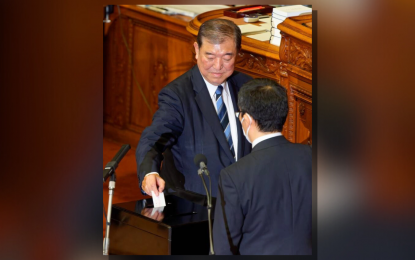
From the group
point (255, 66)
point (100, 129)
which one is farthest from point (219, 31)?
point (100, 129)

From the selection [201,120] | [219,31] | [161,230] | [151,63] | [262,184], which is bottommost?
[161,230]

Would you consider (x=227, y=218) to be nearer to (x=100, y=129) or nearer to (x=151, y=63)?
(x=100, y=129)

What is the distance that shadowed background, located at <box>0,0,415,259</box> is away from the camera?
347 cm

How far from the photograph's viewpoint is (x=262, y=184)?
3.07m

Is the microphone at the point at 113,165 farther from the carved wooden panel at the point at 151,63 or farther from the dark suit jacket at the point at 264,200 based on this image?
the carved wooden panel at the point at 151,63

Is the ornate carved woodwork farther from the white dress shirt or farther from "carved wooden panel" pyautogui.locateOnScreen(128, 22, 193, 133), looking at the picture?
the white dress shirt

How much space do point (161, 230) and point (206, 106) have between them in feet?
2.53

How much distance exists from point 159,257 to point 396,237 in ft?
4.37

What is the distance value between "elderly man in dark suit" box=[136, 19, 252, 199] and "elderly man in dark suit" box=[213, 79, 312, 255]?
1.15ft

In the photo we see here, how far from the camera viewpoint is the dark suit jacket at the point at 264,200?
3.05 m

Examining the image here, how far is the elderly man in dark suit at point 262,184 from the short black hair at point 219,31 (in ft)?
1.20

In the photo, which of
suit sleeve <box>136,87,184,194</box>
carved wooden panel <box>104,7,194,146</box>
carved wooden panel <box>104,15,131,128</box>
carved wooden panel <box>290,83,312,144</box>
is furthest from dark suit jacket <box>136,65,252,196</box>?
carved wooden panel <box>104,15,131,128</box>

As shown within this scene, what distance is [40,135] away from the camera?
11.5 feet

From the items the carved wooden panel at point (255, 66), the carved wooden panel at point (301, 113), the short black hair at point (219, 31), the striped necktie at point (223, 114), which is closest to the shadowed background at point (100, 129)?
the carved wooden panel at point (301, 113)
